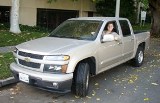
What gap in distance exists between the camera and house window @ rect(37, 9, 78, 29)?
21591mm

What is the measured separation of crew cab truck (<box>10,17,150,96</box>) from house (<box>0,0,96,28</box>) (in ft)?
37.7

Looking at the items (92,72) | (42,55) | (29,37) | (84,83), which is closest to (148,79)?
(92,72)

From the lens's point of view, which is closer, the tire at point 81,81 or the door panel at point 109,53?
the tire at point 81,81

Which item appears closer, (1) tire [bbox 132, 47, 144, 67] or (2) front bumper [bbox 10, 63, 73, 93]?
(2) front bumper [bbox 10, 63, 73, 93]

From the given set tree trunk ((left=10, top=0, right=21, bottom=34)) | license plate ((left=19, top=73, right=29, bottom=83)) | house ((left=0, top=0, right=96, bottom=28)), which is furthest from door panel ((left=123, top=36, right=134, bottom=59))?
house ((left=0, top=0, right=96, bottom=28))

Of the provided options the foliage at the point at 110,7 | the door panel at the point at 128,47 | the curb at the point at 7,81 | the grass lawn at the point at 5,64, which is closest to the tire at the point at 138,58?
the door panel at the point at 128,47

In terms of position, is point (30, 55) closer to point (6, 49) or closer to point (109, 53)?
point (109, 53)

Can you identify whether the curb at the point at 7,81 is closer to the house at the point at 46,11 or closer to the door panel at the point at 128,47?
the door panel at the point at 128,47

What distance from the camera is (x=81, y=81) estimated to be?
6422 millimetres

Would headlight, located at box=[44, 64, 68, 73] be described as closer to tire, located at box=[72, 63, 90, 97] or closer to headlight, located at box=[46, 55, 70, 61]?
headlight, located at box=[46, 55, 70, 61]

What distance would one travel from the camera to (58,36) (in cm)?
773

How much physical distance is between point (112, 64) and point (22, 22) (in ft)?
41.8

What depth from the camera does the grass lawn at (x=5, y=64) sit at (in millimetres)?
7736

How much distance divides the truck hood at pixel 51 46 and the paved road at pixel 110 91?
1043 mm
